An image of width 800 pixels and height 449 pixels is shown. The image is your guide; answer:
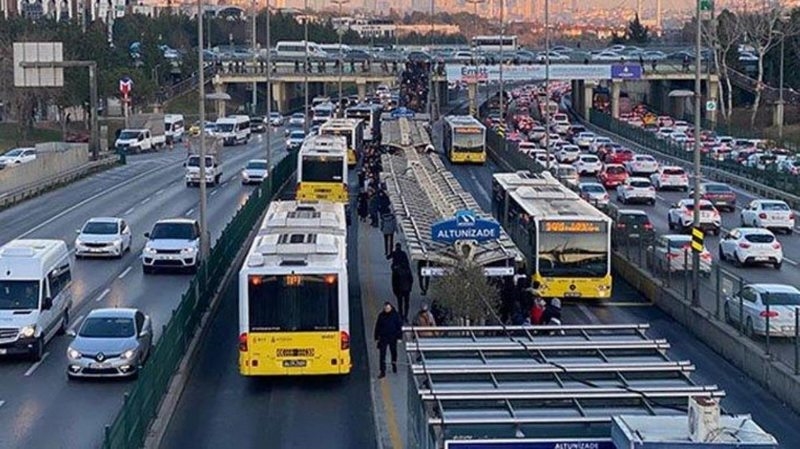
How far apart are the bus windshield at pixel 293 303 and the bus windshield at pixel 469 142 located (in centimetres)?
5236

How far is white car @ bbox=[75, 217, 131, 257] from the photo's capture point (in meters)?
43.2

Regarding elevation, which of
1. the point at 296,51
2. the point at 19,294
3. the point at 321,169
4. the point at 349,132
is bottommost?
the point at 19,294

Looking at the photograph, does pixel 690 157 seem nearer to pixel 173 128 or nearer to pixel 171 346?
pixel 173 128

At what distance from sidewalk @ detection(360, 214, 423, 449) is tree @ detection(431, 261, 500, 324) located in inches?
46.0

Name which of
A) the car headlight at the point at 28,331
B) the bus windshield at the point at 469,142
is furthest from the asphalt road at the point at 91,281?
the bus windshield at the point at 469,142

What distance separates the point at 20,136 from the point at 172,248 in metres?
73.7

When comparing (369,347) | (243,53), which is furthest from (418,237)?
(243,53)

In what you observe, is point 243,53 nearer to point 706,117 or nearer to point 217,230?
point 706,117

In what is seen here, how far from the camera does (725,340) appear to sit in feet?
94.4

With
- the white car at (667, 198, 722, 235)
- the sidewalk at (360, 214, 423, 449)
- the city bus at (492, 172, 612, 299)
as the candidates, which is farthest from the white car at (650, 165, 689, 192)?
the city bus at (492, 172, 612, 299)

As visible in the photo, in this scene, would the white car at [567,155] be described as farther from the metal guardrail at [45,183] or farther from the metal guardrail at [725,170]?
the metal guardrail at [45,183]

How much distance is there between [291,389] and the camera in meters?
25.4

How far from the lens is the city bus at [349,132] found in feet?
227

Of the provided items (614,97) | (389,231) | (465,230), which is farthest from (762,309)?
(614,97)
